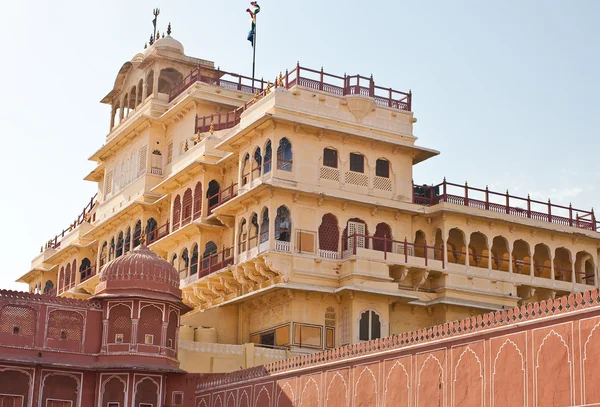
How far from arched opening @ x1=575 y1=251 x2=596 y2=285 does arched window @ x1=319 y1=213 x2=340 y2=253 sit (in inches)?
474

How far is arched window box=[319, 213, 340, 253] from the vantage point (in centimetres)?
3956

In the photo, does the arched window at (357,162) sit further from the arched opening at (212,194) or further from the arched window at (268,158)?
the arched opening at (212,194)

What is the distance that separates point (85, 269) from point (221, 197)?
45.7ft

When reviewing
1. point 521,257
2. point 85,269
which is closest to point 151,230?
point 85,269

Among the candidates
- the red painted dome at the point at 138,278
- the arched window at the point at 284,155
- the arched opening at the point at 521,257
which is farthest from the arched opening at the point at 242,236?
the arched opening at the point at 521,257

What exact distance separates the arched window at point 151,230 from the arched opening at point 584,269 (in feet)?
61.3

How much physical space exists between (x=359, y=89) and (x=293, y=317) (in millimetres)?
9539

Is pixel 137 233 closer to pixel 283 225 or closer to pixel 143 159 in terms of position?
pixel 143 159

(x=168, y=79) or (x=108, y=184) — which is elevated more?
(x=168, y=79)

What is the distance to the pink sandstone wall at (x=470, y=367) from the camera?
21.2 metres

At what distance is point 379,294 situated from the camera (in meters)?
38.3

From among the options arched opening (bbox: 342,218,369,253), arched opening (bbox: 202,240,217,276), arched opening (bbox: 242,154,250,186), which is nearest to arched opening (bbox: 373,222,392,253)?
arched opening (bbox: 342,218,369,253)

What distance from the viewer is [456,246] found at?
1718 inches

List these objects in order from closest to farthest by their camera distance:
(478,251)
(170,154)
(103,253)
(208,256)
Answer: (208,256)
(478,251)
(170,154)
(103,253)
